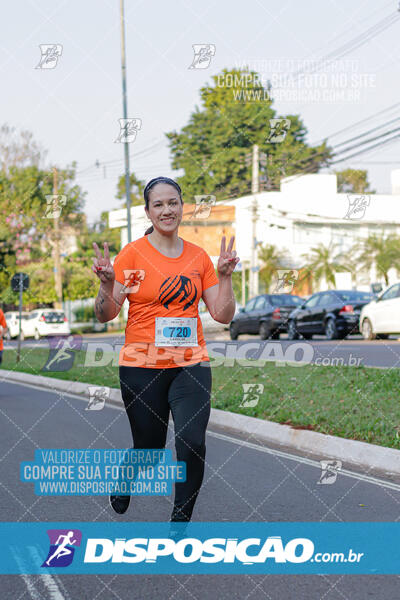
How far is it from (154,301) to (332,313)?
808 inches

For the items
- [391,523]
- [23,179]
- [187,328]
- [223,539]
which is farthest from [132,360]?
[23,179]

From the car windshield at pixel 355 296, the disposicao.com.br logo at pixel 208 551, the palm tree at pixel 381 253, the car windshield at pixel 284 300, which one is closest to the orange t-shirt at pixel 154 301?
the disposicao.com.br logo at pixel 208 551

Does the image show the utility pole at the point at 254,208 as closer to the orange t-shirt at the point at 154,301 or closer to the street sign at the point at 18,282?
the street sign at the point at 18,282

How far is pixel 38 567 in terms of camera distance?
4656 mm

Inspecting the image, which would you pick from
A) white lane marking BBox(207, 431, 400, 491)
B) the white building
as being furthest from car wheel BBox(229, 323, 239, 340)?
white lane marking BBox(207, 431, 400, 491)

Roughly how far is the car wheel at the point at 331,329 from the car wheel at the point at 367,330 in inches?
42.9

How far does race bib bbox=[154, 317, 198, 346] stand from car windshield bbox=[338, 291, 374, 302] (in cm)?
2065

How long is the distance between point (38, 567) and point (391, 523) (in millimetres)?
2214

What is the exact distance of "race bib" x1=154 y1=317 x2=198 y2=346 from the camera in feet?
15.6

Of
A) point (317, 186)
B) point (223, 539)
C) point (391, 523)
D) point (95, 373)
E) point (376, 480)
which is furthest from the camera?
point (317, 186)

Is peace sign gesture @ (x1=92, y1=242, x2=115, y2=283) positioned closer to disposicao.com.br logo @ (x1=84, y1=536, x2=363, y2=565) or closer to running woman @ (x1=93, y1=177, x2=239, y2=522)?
running woman @ (x1=93, y1=177, x2=239, y2=522)

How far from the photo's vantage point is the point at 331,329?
982 inches

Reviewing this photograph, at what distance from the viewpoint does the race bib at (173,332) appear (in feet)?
15.6

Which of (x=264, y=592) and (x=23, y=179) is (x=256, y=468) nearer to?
(x=264, y=592)
